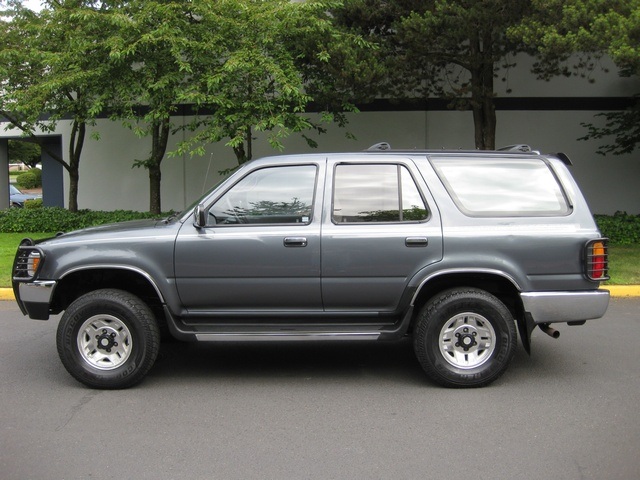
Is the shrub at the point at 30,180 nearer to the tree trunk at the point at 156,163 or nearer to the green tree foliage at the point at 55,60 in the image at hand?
the green tree foliage at the point at 55,60

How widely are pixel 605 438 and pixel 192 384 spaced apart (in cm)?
327

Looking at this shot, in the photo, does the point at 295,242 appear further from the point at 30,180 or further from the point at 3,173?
the point at 30,180

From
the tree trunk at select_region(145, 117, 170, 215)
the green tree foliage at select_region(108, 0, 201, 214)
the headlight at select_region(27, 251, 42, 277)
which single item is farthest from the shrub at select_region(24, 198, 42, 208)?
the headlight at select_region(27, 251, 42, 277)

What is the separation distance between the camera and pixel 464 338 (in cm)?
534

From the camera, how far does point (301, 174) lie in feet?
18.3

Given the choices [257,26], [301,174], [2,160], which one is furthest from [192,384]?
[2,160]

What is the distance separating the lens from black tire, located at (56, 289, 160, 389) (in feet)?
17.4

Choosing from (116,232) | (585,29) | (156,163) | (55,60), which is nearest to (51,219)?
(156,163)

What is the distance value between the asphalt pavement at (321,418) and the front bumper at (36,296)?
2.15 feet

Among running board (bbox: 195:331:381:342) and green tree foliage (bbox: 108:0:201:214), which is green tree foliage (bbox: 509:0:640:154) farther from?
running board (bbox: 195:331:381:342)

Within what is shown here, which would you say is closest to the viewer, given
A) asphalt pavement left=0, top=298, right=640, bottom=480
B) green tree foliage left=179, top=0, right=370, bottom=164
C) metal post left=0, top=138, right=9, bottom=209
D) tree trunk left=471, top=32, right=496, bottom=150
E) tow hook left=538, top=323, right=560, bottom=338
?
asphalt pavement left=0, top=298, right=640, bottom=480

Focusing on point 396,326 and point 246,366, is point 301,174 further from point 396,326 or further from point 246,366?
point 246,366

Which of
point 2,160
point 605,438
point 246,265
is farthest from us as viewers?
point 2,160

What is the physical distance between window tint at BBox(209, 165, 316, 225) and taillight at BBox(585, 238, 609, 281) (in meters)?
2.29
